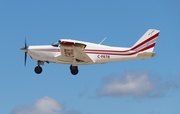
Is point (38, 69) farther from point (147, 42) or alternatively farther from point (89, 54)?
point (147, 42)

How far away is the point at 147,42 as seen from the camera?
3209cm

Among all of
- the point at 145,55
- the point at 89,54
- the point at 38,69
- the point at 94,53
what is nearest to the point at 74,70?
the point at 89,54

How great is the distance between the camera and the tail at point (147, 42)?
3184 cm

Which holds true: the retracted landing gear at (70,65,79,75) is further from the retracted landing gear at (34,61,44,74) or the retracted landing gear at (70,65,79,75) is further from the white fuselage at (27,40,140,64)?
the retracted landing gear at (34,61,44,74)

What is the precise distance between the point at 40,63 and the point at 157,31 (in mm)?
9268

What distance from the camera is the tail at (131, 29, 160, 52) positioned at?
31.8 metres

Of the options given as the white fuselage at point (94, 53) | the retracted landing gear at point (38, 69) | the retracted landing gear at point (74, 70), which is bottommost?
the retracted landing gear at point (74, 70)

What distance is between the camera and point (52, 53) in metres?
31.2

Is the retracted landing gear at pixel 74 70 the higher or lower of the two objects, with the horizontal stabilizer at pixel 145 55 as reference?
lower

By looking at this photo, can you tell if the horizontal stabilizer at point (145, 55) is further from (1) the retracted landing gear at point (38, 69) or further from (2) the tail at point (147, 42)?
(1) the retracted landing gear at point (38, 69)

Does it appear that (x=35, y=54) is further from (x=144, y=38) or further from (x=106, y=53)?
(x=144, y=38)

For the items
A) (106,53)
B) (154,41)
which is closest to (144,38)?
(154,41)

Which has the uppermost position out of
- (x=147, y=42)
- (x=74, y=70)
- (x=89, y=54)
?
(x=147, y=42)

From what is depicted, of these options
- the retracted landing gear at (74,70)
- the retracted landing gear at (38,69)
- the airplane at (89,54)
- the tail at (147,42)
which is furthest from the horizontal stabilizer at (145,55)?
the retracted landing gear at (38,69)
